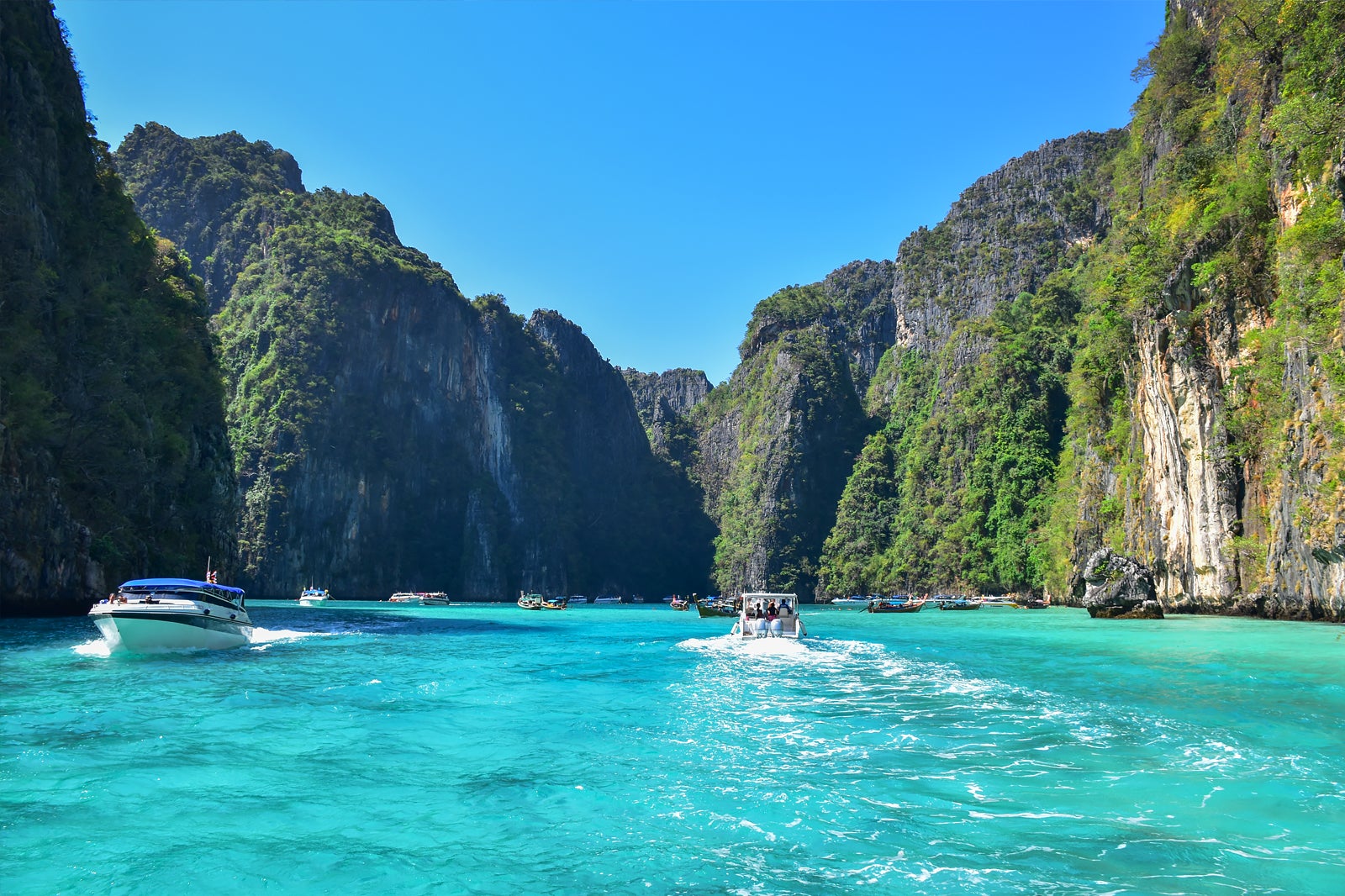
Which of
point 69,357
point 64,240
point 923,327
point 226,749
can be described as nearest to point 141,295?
point 64,240

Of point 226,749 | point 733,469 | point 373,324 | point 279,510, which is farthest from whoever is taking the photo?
point 733,469

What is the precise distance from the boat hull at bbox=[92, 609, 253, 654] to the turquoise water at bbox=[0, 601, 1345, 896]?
1.69 meters

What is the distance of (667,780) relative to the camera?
1116 cm

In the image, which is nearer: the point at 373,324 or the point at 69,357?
the point at 69,357

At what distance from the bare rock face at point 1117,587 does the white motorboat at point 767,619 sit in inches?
929

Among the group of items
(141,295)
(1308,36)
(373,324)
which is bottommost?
(141,295)

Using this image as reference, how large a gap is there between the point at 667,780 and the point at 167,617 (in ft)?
66.2

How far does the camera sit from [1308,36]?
103ft

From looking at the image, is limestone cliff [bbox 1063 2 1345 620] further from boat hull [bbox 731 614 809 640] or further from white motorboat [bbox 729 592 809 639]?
boat hull [bbox 731 614 809 640]

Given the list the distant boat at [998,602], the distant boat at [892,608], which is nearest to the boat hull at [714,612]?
the distant boat at [892,608]

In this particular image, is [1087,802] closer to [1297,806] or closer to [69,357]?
[1297,806]

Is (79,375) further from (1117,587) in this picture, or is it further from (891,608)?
(891,608)

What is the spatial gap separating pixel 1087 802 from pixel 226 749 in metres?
11.6

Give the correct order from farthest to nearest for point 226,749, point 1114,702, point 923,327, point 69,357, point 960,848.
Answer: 1. point 923,327
2. point 69,357
3. point 1114,702
4. point 226,749
5. point 960,848
